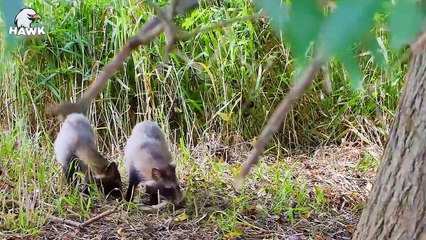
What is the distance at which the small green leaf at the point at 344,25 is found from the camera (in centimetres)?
45

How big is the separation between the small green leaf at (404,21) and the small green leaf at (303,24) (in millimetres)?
52

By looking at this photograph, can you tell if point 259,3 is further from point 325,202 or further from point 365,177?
point 365,177

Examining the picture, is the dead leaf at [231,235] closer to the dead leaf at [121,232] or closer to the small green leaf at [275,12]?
the dead leaf at [121,232]

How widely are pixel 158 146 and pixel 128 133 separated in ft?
2.22

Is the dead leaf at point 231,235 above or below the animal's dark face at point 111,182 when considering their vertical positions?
below

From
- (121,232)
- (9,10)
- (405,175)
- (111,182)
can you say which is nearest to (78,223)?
(121,232)

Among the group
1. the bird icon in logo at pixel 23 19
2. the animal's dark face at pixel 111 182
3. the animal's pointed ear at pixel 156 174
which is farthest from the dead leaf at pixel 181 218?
the bird icon in logo at pixel 23 19

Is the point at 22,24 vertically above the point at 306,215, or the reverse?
the point at 22,24

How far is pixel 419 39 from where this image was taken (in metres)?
0.51

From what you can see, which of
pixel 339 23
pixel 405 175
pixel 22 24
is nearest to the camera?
pixel 339 23

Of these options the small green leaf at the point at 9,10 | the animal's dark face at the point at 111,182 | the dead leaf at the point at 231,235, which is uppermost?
the small green leaf at the point at 9,10

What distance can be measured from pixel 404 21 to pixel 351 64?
0.23ft

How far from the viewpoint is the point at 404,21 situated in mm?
459

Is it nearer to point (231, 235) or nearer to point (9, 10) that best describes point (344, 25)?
point (9, 10)
